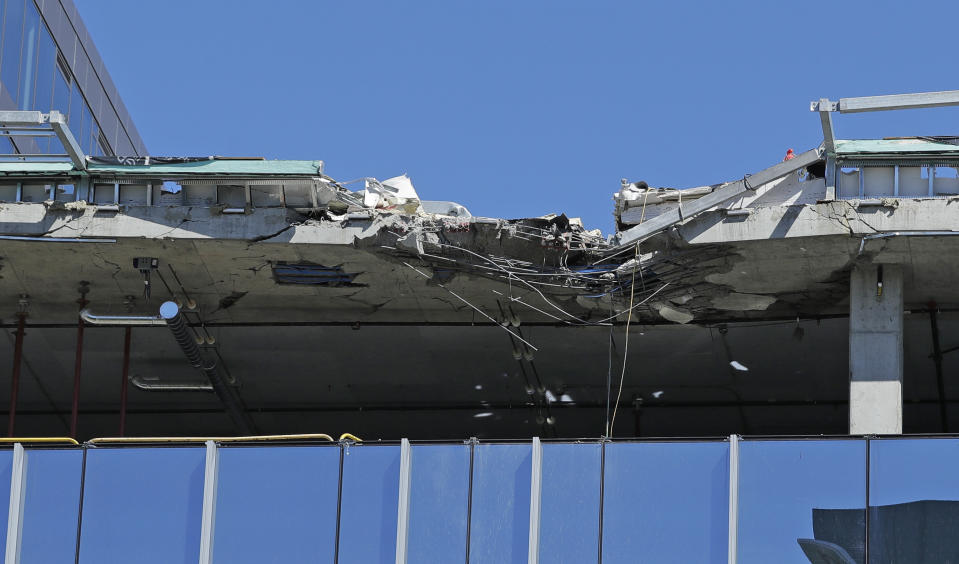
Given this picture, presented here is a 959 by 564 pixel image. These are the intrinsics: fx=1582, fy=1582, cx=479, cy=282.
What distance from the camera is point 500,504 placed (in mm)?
24484

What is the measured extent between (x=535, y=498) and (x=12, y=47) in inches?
666

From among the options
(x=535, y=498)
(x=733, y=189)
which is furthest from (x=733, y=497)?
(x=733, y=189)

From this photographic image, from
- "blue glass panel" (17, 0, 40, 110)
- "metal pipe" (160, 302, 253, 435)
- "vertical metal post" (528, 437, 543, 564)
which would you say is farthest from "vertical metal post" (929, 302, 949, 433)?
"blue glass panel" (17, 0, 40, 110)

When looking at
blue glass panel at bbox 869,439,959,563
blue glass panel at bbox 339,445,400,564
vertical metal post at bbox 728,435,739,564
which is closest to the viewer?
blue glass panel at bbox 869,439,959,563

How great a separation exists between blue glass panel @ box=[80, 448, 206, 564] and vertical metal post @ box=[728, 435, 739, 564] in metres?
8.23

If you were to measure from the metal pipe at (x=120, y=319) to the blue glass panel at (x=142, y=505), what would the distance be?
3.11m

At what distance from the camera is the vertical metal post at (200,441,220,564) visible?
2462 cm

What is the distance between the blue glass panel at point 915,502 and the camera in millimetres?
22984

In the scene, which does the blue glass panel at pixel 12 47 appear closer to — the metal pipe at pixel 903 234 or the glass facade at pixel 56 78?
the glass facade at pixel 56 78

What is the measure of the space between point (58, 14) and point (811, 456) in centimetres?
2263

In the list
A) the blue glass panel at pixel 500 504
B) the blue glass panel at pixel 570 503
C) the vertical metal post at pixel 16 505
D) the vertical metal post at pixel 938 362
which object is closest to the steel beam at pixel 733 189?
the blue glass panel at pixel 570 503

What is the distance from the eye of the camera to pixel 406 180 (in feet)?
89.1

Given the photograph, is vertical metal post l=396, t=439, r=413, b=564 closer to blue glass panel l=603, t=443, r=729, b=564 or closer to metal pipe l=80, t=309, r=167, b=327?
blue glass panel l=603, t=443, r=729, b=564

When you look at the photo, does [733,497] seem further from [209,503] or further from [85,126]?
[85,126]
